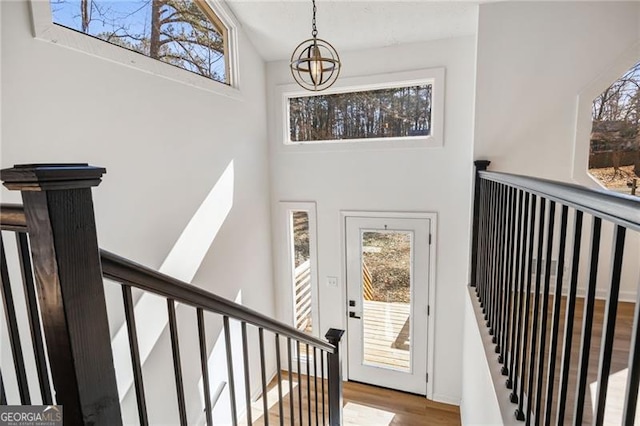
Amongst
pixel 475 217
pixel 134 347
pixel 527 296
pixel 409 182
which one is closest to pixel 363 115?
pixel 409 182

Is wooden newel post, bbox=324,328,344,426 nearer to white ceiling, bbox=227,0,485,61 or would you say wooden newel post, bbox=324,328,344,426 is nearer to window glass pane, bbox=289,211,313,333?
window glass pane, bbox=289,211,313,333

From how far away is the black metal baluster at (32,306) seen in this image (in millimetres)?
750

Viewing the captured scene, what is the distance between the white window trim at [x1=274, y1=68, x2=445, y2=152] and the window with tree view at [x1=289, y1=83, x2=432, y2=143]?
59mm

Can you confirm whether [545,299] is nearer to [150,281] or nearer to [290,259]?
[150,281]

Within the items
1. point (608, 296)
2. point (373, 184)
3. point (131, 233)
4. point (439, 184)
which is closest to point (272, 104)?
point (373, 184)

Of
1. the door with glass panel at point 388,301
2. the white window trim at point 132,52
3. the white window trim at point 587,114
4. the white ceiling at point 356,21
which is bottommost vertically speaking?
the door with glass panel at point 388,301

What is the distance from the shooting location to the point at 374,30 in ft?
11.1

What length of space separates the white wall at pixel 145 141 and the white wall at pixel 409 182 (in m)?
0.52

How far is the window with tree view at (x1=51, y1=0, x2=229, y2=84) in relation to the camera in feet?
6.73

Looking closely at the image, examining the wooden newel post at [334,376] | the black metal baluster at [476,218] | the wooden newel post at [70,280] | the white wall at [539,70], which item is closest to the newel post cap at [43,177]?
the wooden newel post at [70,280]

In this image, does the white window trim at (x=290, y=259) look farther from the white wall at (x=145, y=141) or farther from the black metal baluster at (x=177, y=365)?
the black metal baluster at (x=177, y=365)

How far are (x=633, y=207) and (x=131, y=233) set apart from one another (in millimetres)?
2559

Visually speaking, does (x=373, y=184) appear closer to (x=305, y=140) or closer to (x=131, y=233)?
(x=305, y=140)

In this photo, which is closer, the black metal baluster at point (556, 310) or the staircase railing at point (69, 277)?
the staircase railing at point (69, 277)
